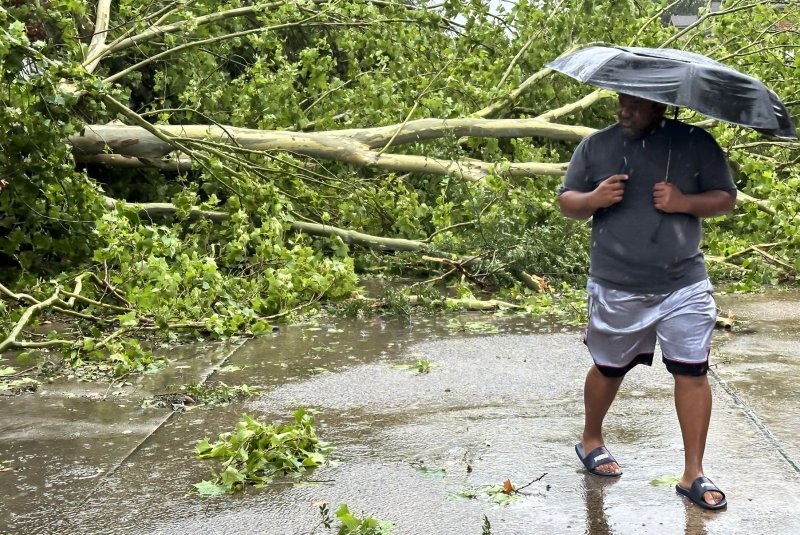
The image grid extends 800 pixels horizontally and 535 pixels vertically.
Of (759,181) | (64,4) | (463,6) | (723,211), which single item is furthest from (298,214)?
(723,211)

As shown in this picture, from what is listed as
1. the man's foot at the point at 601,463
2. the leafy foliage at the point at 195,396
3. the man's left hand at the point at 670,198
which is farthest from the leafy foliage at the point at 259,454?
the man's left hand at the point at 670,198

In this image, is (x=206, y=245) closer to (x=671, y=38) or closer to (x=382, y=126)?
(x=382, y=126)

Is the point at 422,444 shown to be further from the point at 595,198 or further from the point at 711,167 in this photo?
the point at 711,167

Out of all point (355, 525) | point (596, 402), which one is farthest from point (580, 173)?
point (355, 525)

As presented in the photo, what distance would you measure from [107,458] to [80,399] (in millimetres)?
946

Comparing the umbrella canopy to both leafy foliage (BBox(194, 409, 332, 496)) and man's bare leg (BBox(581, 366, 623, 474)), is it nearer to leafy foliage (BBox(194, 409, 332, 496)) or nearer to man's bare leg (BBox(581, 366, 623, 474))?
man's bare leg (BBox(581, 366, 623, 474))

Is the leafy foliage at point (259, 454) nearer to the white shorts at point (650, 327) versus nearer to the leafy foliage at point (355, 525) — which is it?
the leafy foliage at point (355, 525)

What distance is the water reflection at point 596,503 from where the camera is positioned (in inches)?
118

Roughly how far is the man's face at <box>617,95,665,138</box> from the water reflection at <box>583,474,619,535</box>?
45.8 inches

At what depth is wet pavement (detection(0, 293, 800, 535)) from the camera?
310 cm

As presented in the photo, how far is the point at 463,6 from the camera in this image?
9508mm

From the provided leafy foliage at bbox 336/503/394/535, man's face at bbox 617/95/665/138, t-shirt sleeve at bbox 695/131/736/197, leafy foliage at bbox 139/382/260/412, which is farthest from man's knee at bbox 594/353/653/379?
leafy foliage at bbox 139/382/260/412

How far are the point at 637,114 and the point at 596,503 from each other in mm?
1271

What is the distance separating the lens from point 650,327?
339cm
